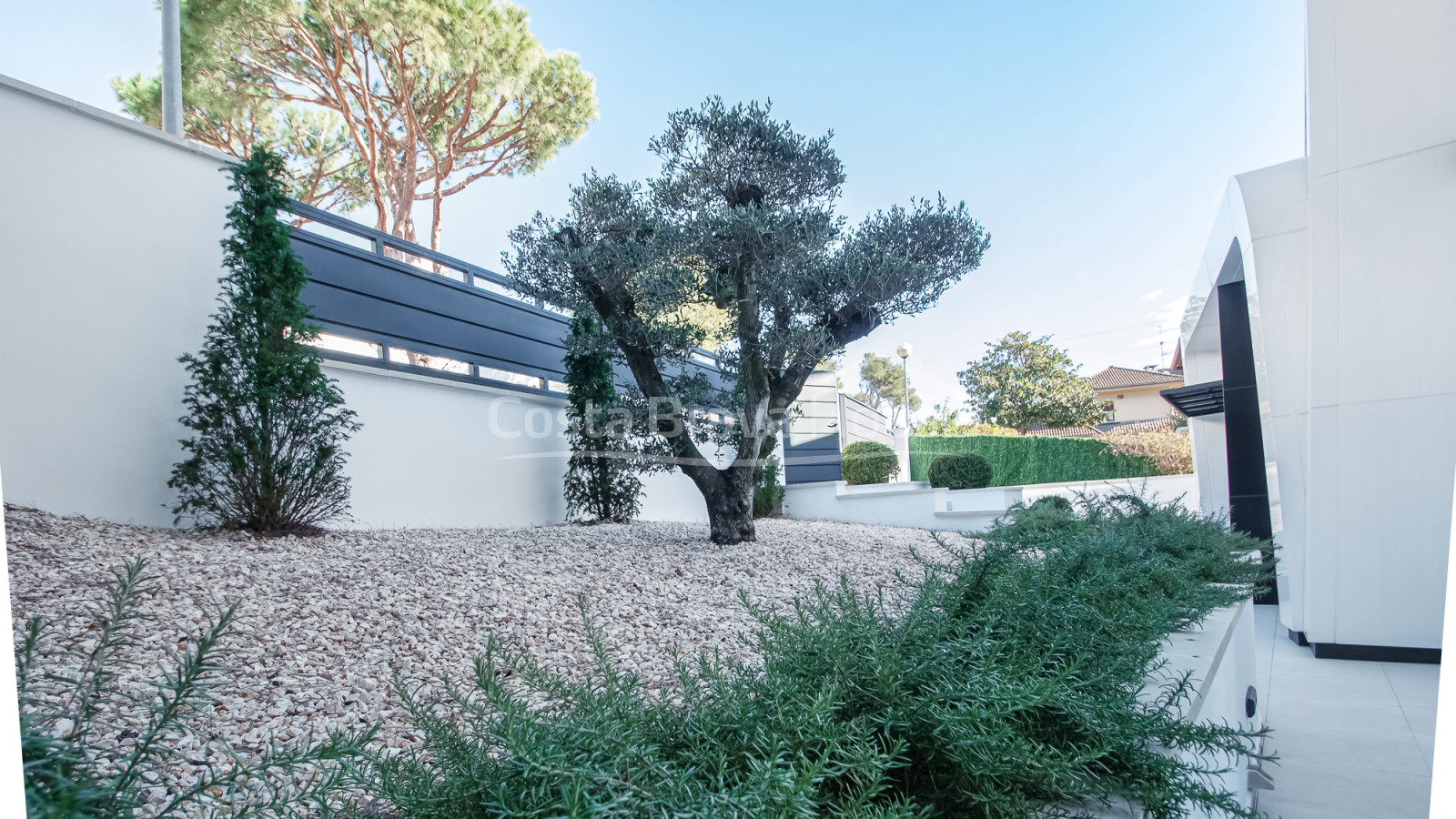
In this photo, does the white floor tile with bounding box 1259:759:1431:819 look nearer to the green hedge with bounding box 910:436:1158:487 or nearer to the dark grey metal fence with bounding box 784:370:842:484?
the dark grey metal fence with bounding box 784:370:842:484

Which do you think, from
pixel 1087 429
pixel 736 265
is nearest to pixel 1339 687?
pixel 736 265

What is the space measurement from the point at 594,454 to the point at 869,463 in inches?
190

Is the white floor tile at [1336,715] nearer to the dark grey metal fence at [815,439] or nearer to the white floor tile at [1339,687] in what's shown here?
the white floor tile at [1339,687]

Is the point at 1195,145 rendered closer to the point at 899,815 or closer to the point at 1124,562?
the point at 1124,562

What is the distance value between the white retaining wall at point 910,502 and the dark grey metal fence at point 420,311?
396cm

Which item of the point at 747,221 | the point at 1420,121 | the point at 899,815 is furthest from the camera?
the point at 747,221

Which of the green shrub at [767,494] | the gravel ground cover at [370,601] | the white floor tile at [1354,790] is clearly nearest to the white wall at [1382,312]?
the white floor tile at [1354,790]

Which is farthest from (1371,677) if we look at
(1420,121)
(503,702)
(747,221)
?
(503,702)

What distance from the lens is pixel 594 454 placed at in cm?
604

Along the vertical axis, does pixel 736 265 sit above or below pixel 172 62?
below

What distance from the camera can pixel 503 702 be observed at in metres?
0.77

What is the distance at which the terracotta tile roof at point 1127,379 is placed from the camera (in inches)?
753

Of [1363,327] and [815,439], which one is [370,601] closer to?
[1363,327]

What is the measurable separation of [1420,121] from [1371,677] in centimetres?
303
